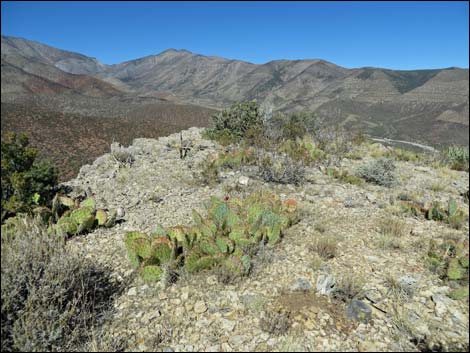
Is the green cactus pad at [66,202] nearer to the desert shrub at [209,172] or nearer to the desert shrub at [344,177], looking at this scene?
the desert shrub at [209,172]

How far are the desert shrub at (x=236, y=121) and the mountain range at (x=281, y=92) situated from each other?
44.3 inches

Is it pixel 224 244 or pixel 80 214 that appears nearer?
pixel 224 244

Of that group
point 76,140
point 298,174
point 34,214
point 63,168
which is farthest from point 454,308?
point 76,140

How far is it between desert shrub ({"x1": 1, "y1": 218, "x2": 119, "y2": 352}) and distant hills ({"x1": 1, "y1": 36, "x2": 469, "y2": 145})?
11.1m

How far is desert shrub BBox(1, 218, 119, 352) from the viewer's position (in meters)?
2.47

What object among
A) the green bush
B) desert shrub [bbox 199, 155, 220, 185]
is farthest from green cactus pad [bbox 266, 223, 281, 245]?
the green bush

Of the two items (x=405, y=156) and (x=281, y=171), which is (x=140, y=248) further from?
(x=405, y=156)

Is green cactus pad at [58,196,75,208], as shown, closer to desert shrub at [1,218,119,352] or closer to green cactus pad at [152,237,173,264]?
desert shrub at [1,218,119,352]

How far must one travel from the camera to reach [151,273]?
3514 mm

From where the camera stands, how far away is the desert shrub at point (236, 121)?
37.2 ft

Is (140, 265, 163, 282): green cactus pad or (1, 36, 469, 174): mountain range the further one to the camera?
(1, 36, 469, 174): mountain range

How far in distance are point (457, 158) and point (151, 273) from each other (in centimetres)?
1195

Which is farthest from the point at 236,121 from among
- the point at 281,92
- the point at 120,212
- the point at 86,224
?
the point at 281,92

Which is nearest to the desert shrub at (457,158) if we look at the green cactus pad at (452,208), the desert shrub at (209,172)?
the green cactus pad at (452,208)
